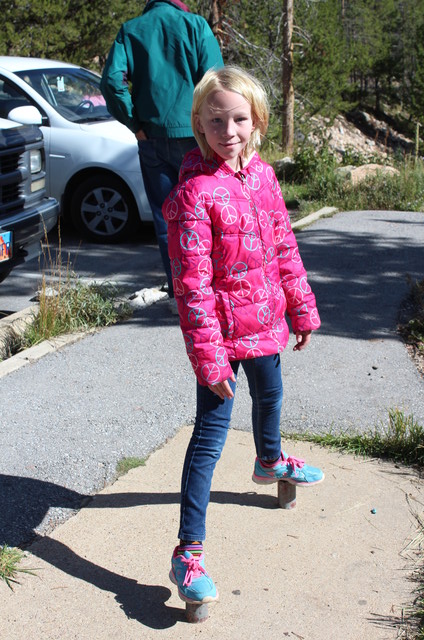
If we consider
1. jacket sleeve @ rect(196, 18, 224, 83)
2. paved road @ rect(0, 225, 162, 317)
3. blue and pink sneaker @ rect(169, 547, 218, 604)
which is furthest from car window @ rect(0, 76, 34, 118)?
blue and pink sneaker @ rect(169, 547, 218, 604)

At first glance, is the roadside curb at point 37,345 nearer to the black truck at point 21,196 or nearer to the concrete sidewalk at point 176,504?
the concrete sidewalk at point 176,504

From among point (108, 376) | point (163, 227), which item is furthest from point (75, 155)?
point (108, 376)

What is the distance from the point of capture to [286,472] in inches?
123

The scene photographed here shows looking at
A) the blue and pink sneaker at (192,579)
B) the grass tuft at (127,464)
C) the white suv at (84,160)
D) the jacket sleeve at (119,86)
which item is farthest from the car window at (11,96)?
the blue and pink sneaker at (192,579)

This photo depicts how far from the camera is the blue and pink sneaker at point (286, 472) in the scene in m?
3.12

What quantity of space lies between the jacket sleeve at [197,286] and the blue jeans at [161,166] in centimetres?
273

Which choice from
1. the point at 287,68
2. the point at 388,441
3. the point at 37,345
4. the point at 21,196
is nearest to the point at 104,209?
the point at 21,196

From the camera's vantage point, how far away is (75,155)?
820 cm

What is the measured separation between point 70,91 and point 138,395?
5451mm

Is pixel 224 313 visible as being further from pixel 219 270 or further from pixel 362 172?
pixel 362 172

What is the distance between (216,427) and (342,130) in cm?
3563

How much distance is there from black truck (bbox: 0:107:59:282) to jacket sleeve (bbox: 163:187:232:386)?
2.98m

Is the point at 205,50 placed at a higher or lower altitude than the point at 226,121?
higher

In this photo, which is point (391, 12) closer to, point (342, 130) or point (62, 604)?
point (342, 130)
